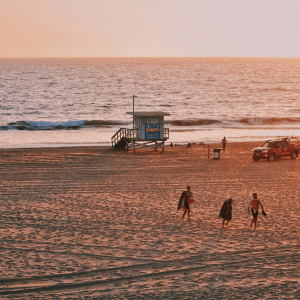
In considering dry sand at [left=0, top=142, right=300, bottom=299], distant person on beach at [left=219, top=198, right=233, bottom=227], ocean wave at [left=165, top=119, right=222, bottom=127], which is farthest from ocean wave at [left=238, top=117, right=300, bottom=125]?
distant person on beach at [left=219, top=198, right=233, bottom=227]

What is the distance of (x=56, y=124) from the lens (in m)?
64.4

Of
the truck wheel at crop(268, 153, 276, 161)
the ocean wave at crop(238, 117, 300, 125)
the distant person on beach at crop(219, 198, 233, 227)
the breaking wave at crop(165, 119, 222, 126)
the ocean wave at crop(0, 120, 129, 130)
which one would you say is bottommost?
the distant person on beach at crop(219, 198, 233, 227)

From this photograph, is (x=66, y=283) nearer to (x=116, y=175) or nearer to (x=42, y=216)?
(x=42, y=216)

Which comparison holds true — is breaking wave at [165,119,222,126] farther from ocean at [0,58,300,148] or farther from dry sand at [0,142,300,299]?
dry sand at [0,142,300,299]

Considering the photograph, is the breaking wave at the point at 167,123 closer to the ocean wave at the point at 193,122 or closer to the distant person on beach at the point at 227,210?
the ocean wave at the point at 193,122

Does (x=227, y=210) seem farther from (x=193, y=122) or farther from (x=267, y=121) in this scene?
(x=267, y=121)

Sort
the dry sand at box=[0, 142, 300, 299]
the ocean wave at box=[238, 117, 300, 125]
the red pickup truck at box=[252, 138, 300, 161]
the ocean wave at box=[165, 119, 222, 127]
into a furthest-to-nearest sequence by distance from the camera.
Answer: the ocean wave at box=[238, 117, 300, 125] < the ocean wave at box=[165, 119, 222, 127] < the red pickup truck at box=[252, 138, 300, 161] < the dry sand at box=[0, 142, 300, 299]

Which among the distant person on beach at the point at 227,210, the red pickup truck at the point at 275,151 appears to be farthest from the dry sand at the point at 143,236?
the red pickup truck at the point at 275,151

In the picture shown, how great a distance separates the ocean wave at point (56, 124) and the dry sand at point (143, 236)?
3317 cm

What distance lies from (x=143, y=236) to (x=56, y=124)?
51586mm

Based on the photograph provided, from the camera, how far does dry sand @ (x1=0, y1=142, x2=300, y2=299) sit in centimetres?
1123

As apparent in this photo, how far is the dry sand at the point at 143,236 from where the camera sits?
11227mm

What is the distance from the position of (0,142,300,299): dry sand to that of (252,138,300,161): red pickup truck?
415cm

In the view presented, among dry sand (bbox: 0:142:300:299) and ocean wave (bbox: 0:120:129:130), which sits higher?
ocean wave (bbox: 0:120:129:130)
